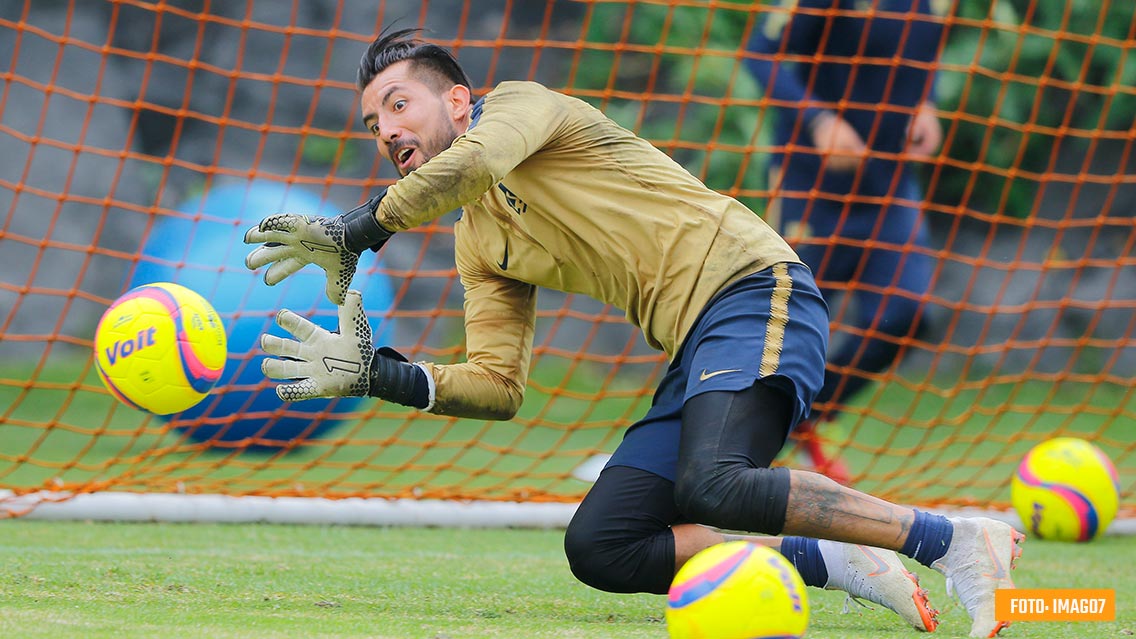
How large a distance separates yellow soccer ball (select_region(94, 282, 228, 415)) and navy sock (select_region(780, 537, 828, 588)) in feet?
4.61

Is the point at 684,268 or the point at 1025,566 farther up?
the point at 684,268

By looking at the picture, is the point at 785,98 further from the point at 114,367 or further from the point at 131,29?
the point at 131,29

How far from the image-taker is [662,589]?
2.93 m

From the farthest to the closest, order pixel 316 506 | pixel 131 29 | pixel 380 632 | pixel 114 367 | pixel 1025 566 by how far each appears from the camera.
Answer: pixel 131 29, pixel 316 506, pixel 1025 566, pixel 114 367, pixel 380 632

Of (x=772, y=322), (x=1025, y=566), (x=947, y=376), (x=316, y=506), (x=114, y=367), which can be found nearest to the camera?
(x=772, y=322)

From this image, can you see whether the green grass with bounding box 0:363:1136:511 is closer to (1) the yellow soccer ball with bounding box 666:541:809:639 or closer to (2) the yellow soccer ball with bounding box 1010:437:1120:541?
(2) the yellow soccer ball with bounding box 1010:437:1120:541

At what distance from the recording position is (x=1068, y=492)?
4230 mm

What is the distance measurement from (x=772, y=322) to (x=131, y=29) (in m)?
7.87

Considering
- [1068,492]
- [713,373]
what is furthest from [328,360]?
[1068,492]

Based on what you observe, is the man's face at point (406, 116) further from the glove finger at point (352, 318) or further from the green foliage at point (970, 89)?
the green foliage at point (970, 89)

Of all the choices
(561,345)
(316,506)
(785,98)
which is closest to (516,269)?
(316,506)

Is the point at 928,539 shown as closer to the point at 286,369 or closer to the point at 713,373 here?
the point at 713,373

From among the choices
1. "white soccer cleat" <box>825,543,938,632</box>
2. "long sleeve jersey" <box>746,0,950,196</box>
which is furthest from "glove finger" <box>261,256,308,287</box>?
"long sleeve jersey" <box>746,0,950,196</box>

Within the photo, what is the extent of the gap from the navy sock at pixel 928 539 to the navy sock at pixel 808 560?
0.28m
